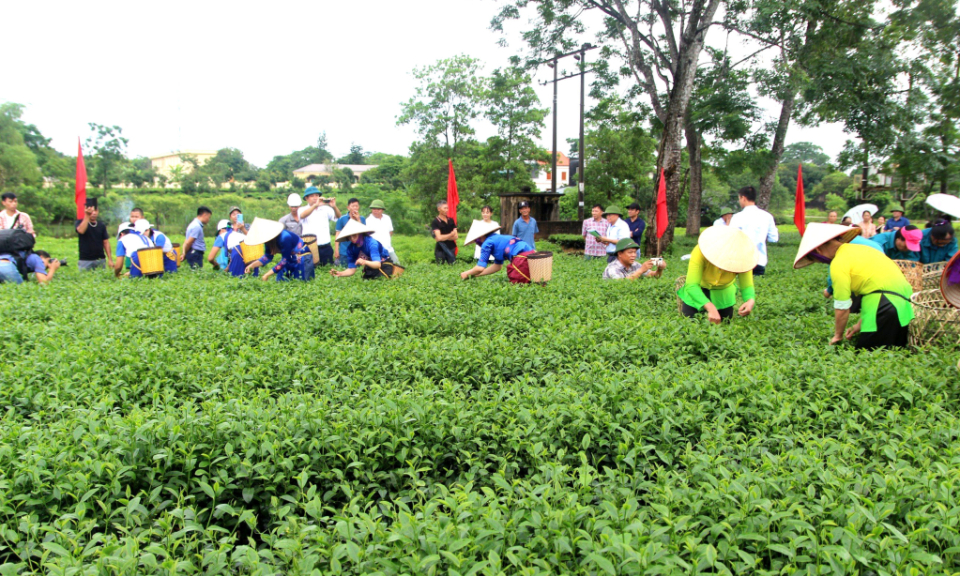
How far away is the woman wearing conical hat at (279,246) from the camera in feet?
28.2

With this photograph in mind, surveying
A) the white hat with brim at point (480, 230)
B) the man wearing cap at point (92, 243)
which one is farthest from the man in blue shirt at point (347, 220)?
the man wearing cap at point (92, 243)

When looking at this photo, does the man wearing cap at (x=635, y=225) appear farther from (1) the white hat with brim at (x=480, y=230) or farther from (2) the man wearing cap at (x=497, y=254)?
(1) the white hat with brim at (x=480, y=230)

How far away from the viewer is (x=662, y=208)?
563 inches

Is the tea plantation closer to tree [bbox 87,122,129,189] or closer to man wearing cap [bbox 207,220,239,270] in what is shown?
man wearing cap [bbox 207,220,239,270]

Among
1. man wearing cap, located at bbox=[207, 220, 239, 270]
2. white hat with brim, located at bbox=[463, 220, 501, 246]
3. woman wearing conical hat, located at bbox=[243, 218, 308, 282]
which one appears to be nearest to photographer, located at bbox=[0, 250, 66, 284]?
man wearing cap, located at bbox=[207, 220, 239, 270]

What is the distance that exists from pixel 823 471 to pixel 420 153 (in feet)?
101

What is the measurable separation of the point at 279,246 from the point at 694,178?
Result: 53.8 ft

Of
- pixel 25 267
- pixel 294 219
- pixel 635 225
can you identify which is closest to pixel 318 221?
pixel 294 219

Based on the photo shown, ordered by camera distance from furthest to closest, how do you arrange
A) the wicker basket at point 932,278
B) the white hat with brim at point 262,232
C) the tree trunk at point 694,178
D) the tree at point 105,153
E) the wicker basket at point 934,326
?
the tree at point 105,153 → the tree trunk at point 694,178 → the white hat with brim at point 262,232 → the wicker basket at point 932,278 → the wicker basket at point 934,326

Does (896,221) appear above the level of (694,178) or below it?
below

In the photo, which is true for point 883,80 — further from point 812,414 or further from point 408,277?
point 812,414

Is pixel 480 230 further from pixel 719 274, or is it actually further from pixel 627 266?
pixel 719 274

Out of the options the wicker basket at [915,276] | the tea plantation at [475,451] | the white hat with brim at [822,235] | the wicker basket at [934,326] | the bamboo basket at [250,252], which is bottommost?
the tea plantation at [475,451]

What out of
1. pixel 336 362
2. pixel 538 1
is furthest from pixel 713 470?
pixel 538 1
